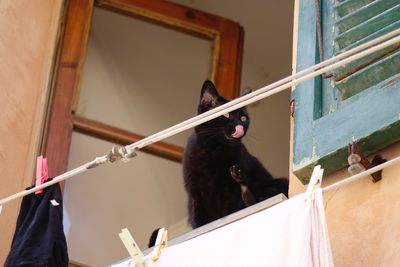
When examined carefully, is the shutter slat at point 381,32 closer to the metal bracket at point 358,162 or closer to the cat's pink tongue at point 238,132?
the metal bracket at point 358,162

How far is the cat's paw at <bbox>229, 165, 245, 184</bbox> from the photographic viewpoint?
11.5 feet

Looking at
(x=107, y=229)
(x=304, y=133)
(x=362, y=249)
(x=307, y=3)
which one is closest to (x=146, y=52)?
(x=107, y=229)

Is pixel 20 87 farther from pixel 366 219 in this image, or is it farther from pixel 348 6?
pixel 366 219

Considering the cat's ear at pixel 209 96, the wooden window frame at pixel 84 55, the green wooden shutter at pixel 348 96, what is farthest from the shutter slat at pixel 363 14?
the wooden window frame at pixel 84 55

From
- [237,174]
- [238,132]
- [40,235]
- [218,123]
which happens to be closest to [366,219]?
[40,235]

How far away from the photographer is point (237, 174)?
3.50m

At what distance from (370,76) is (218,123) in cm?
147

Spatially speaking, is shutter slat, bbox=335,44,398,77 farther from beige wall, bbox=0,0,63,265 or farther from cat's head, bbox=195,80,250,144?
beige wall, bbox=0,0,63,265

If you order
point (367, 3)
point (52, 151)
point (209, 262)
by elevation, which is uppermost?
point (52, 151)

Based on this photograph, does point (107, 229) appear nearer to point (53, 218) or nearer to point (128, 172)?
point (128, 172)

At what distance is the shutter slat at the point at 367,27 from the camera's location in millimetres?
2311

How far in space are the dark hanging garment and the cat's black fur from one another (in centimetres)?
106

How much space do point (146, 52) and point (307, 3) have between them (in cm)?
205

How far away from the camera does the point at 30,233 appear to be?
249cm
